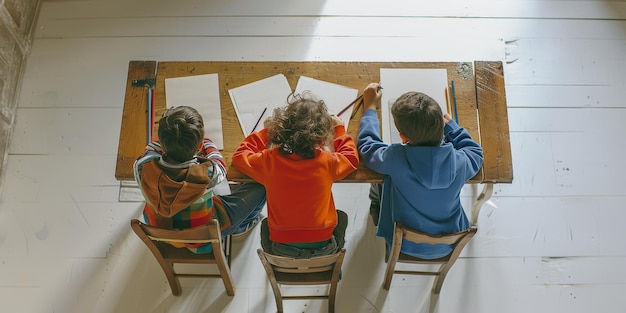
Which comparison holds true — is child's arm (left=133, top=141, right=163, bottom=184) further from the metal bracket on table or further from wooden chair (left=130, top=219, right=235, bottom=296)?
the metal bracket on table

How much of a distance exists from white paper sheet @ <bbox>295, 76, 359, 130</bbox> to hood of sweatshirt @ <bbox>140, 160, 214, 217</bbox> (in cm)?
57

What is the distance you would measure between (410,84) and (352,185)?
63cm

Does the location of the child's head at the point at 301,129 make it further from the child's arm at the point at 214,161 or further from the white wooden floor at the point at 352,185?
the white wooden floor at the point at 352,185

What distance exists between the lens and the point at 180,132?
1400mm

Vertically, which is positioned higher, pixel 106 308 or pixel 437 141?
pixel 437 141

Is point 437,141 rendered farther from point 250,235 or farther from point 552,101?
point 552,101

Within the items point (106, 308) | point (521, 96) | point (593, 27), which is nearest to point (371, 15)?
point (521, 96)

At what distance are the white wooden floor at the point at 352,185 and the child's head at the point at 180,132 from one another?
2.61ft

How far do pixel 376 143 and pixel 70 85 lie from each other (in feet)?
5.84

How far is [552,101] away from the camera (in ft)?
7.94

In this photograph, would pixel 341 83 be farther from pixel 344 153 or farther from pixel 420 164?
pixel 420 164

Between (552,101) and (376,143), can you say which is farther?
(552,101)

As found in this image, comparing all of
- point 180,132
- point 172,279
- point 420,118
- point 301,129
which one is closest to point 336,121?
point 301,129

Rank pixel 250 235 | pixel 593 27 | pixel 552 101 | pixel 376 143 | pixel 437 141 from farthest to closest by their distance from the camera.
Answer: pixel 593 27, pixel 552 101, pixel 250 235, pixel 376 143, pixel 437 141
